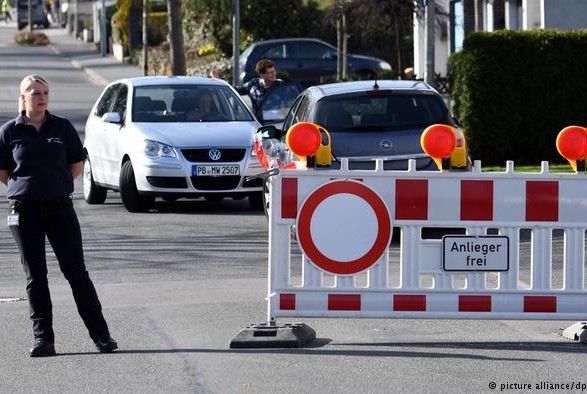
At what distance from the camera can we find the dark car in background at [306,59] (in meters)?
39.8

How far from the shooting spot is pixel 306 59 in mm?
40750

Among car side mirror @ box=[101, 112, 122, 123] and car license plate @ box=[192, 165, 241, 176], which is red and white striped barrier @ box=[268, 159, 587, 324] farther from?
car side mirror @ box=[101, 112, 122, 123]

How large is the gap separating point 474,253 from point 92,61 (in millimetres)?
55373

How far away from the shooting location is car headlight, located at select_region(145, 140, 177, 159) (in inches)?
651

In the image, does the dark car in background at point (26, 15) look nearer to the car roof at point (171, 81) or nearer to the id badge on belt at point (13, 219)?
the car roof at point (171, 81)

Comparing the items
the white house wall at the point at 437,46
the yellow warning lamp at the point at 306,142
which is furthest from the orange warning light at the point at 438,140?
the white house wall at the point at 437,46

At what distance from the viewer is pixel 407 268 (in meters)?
9.18

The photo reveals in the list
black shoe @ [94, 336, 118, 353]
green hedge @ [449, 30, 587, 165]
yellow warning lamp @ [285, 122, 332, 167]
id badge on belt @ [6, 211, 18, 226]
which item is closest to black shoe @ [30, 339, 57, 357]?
black shoe @ [94, 336, 118, 353]

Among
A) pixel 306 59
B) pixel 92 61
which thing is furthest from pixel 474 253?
pixel 92 61

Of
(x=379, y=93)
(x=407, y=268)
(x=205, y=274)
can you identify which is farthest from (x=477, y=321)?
(x=379, y=93)

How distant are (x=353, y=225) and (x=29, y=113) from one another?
216 centimetres

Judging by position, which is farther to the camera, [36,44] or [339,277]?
[36,44]

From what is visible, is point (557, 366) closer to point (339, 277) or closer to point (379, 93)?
point (339, 277)

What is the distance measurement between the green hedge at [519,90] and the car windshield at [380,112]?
5.98 m
